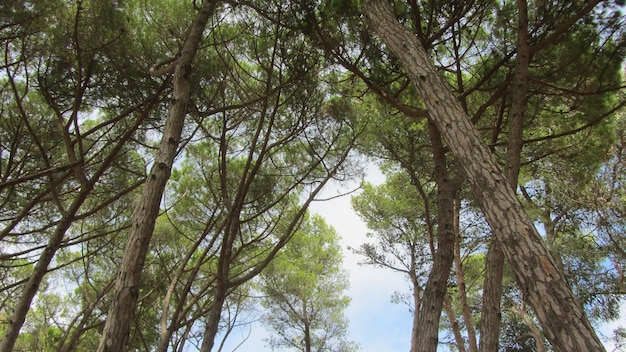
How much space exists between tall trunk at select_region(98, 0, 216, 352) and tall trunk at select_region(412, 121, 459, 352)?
1.77m

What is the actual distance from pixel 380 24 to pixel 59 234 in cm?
304

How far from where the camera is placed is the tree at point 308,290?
Result: 8.87m

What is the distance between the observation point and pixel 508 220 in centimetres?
170

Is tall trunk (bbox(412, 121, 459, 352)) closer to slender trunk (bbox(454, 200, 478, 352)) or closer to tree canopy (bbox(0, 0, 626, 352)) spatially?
tree canopy (bbox(0, 0, 626, 352))

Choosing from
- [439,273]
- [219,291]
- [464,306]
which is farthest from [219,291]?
[464,306]

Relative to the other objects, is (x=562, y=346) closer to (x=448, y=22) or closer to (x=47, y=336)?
(x=448, y=22)

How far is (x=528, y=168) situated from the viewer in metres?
5.07

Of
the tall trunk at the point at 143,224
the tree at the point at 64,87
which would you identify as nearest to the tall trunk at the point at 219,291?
the tree at the point at 64,87

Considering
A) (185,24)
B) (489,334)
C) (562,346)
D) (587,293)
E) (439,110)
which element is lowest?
(562,346)

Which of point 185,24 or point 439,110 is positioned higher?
point 185,24

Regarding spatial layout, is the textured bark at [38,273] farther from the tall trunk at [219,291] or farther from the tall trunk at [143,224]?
the tall trunk at [219,291]

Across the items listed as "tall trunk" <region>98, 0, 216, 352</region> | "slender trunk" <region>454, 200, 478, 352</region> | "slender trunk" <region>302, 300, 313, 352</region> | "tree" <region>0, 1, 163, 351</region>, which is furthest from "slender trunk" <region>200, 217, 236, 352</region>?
"slender trunk" <region>302, 300, 313, 352</region>

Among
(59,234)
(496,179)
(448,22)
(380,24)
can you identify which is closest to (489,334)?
(496,179)

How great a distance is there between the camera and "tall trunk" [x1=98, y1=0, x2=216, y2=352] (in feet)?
6.61
